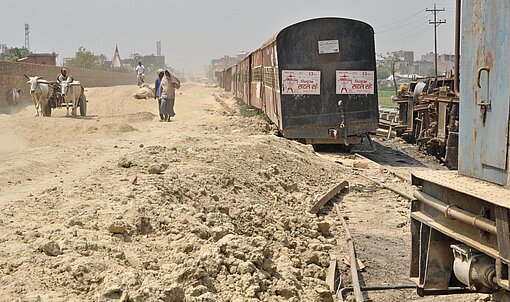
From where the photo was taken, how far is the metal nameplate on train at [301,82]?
54.2ft

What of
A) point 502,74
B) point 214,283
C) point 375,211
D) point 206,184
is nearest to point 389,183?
point 375,211

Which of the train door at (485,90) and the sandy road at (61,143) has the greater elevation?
the train door at (485,90)

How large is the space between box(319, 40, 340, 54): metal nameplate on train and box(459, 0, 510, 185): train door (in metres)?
11.9

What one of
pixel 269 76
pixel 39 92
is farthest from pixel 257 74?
pixel 39 92

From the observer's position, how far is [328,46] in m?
16.8

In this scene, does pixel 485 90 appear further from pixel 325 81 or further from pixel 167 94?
pixel 167 94

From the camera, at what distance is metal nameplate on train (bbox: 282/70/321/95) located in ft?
54.2

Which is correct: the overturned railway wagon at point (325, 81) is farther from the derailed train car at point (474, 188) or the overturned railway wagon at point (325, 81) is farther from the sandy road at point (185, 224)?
the derailed train car at point (474, 188)

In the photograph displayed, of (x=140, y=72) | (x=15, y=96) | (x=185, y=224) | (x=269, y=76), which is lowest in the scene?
(x=185, y=224)

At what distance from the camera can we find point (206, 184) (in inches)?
351

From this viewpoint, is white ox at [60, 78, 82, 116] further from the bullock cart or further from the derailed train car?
the derailed train car

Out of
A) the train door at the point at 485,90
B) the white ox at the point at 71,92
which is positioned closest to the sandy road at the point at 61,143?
the white ox at the point at 71,92

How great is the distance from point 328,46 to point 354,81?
1179mm

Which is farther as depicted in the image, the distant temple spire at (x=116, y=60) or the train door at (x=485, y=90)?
the distant temple spire at (x=116, y=60)
